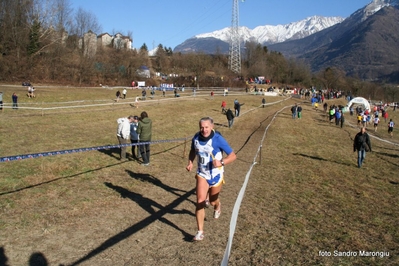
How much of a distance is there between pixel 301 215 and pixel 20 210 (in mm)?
6507

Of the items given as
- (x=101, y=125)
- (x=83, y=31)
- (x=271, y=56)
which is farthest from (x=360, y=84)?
(x=101, y=125)

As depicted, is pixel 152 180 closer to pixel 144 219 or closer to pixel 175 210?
pixel 175 210

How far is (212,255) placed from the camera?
5699 millimetres

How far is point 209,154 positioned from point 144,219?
253cm

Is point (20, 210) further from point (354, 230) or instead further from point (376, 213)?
point (376, 213)

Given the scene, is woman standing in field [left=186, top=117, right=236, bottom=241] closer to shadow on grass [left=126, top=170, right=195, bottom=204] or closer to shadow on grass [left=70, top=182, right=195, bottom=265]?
shadow on grass [left=70, top=182, right=195, bottom=265]

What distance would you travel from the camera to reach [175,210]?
26.0 ft

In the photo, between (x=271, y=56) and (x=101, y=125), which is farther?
(x=271, y=56)

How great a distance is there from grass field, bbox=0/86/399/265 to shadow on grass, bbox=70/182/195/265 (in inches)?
0.9

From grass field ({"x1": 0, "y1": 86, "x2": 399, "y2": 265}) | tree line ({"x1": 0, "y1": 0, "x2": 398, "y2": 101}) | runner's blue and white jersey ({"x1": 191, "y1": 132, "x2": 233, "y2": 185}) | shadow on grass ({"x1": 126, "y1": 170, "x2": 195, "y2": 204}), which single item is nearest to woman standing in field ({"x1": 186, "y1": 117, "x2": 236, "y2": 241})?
runner's blue and white jersey ({"x1": 191, "y1": 132, "x2": 233, "y2": 185})

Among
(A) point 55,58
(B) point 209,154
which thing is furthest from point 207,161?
(A) point 55,58

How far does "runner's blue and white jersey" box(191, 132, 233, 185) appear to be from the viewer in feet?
19.3

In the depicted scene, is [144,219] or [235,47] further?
[235,47]

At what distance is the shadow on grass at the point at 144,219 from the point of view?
593 cm
